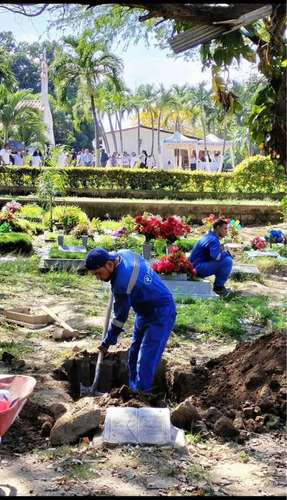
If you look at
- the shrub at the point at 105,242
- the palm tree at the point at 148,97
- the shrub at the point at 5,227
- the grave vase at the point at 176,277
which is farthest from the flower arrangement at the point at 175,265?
the palm tree at the point at 148,97

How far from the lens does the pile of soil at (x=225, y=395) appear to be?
4.69 meters

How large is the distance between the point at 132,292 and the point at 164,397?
1039mm

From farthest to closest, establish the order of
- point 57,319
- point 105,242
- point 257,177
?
1. point 257,177
2. point 105,242
3. point 57,319

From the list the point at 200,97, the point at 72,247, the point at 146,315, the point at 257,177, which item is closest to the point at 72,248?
the point at 72,247

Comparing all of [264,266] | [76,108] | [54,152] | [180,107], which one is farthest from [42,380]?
[180,107]

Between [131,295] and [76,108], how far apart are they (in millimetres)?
36162

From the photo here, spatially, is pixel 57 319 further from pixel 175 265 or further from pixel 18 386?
pixel 18 386

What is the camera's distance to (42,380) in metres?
5.82

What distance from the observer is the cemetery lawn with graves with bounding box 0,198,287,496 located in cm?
389

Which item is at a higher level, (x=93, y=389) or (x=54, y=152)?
(x=54, y=152)

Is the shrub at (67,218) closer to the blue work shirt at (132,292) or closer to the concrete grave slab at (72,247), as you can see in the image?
the concrete grave slab at (72,247)

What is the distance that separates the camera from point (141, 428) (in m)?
4.36

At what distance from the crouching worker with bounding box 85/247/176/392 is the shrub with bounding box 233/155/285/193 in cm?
1858

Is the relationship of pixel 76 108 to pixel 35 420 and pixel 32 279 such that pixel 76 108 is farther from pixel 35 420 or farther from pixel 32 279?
pixel 35 420
